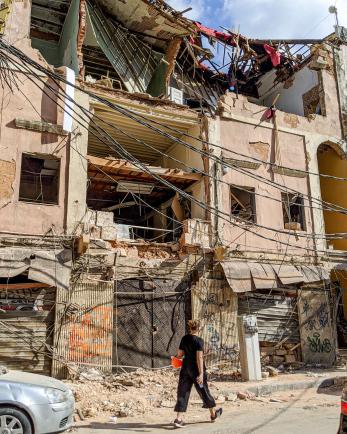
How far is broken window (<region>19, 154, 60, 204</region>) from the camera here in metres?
13.8

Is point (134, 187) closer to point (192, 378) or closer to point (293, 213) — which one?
point (293, 213)

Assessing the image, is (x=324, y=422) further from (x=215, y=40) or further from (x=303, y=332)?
(x=215, y=40)

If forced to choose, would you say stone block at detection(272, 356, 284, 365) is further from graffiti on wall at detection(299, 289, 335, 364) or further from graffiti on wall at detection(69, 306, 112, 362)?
graffiti on wall at detection(69, 306, 112, 362)

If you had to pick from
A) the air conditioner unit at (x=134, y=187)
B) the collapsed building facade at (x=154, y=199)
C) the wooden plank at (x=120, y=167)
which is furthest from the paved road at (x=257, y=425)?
the air conditioner unit at (x=134, y=187)

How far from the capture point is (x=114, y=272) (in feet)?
41.9

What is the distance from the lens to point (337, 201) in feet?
60.9

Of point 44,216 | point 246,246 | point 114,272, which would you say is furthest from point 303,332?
point 44,216

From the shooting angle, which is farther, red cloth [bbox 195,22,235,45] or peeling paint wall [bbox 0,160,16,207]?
red cloth [bbox 195,22,235,45]

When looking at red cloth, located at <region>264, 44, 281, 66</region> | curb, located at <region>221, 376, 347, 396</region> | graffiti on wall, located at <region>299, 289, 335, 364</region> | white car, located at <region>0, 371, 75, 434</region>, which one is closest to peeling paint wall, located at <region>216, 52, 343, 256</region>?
graffiti on wall, located at <region>299, 289, 335, 364</region>

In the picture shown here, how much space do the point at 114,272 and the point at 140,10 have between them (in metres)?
9.45

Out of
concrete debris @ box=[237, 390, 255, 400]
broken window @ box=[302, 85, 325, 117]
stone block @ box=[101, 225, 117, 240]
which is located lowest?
concrete debris @ box=[237, 390, 255, 400]

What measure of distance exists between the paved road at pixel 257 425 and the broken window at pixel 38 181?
8.09 metres

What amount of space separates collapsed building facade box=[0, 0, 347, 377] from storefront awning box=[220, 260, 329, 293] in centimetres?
6

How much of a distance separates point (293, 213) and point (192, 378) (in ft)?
37.6
